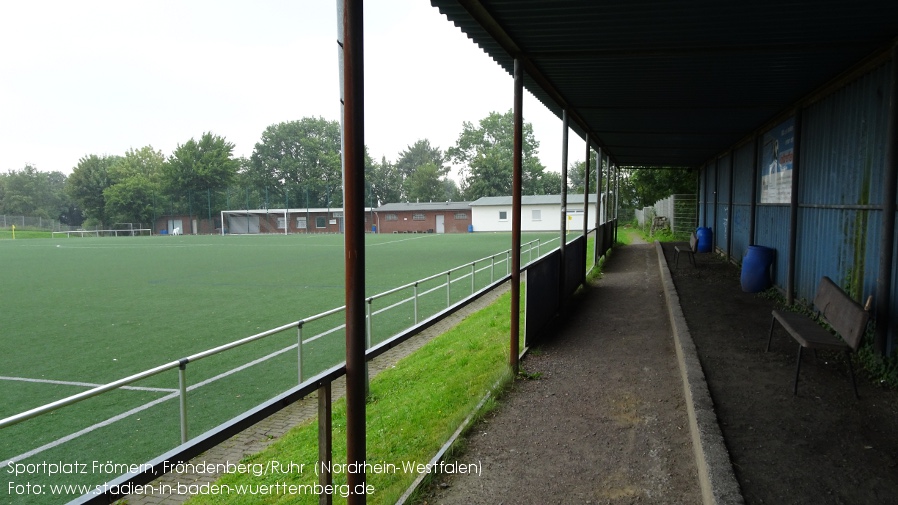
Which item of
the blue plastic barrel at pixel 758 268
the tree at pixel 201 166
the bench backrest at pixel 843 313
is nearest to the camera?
the bench backrest at pixel 843 313

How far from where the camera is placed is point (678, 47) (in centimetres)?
575

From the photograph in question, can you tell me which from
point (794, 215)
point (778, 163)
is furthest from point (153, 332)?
point (778, 163)

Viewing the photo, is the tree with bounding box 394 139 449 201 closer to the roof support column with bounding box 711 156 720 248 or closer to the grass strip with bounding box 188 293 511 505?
the roof support column with bounding box 711 156 720 248

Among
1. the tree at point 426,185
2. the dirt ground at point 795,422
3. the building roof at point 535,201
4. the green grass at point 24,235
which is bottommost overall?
the green grass at point 24,235

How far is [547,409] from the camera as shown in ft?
16.4

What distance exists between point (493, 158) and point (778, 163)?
60175mm

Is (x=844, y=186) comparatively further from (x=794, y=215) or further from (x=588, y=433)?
(x=588, y=433)

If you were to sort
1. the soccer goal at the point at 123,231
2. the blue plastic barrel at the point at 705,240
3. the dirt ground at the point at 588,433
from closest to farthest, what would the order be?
the dirt ground at the point at 588,433, the blue plastic barrel at the point at 705,240, the soccer goal at the point at 123,231

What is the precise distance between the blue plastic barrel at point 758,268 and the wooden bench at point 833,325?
3540 mm

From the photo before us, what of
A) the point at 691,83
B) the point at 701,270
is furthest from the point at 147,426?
the point at 701,270

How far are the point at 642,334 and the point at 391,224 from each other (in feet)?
180

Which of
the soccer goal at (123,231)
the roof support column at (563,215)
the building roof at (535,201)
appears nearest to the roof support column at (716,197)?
the roof support column at (563,215)

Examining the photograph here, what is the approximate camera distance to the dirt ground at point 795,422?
132 inches

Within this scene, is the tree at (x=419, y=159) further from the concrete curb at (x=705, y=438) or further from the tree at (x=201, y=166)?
the concrete curb at (x=705, y=438)
